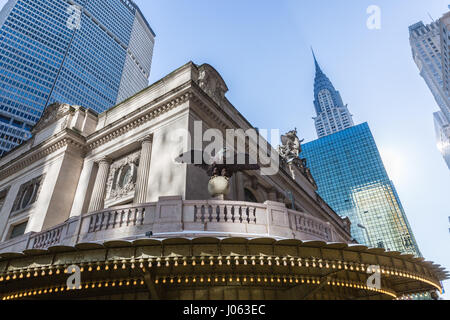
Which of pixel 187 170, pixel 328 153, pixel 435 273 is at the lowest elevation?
pixel 435 273

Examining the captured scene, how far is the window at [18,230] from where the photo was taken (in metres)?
17.9

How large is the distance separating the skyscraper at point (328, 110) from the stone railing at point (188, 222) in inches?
5740

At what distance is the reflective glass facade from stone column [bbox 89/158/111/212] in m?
84.5

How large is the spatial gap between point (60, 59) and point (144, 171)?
94806mm

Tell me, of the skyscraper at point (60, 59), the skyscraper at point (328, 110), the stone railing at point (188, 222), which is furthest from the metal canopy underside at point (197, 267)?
the skyscraper at point (328, 110)

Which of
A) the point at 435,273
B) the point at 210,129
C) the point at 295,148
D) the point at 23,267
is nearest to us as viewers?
the point at 23,267

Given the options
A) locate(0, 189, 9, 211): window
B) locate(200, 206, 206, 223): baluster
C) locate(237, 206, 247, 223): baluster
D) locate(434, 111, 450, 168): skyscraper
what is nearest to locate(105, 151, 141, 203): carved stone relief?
locate(200, 206, 206, 223): baluster

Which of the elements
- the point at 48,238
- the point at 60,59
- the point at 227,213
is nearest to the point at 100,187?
the point at 48,238

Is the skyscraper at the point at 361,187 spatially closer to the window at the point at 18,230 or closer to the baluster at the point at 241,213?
the window at the point at 18,230

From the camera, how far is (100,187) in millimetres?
16859

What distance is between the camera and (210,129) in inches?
622
